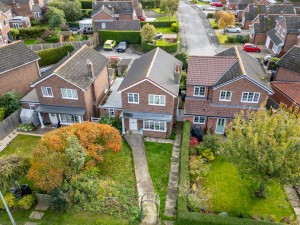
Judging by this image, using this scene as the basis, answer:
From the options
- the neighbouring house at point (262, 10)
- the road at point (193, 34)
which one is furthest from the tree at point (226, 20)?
the neighbouring house at point (262, 10)

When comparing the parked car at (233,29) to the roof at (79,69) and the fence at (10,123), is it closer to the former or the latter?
the roof at (79,69)

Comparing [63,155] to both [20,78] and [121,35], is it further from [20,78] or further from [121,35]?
[121,35]

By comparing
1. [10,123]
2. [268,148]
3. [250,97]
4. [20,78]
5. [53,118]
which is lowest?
[10,123]

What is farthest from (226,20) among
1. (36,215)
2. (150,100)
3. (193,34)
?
(36,215)

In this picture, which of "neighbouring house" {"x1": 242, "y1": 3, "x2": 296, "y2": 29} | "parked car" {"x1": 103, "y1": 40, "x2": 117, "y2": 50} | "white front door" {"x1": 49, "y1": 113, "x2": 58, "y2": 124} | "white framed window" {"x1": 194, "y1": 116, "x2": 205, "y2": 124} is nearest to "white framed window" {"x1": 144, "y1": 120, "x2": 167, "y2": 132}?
"white framed window" {"x1": 194, "y1": 116, "x2": 205, "y2": 124}

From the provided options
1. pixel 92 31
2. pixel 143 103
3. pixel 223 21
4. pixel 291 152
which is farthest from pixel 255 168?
pixel 92 31

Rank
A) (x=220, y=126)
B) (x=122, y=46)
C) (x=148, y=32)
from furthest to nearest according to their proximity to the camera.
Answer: (x=122, y=46), (x=148, y=32), (x=220, y=126)

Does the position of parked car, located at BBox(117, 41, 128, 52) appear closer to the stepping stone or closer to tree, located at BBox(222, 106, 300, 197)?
tree, located at BBox(222, 106, 300, 197)
